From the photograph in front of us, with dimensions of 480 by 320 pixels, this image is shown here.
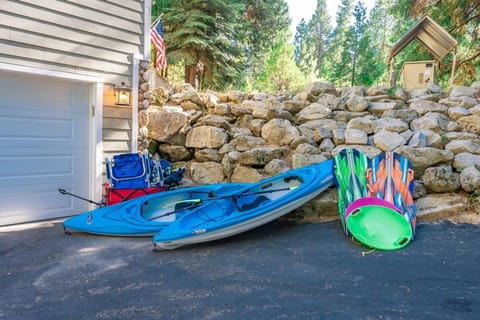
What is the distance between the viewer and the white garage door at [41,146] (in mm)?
3715

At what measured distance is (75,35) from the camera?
4.05m

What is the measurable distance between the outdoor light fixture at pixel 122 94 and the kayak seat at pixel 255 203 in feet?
7.02

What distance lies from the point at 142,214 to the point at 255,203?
3.95 feet

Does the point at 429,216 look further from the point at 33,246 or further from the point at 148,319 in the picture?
the point at 33,246

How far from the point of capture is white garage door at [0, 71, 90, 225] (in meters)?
3.71

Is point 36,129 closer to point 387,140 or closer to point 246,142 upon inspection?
point 246,142

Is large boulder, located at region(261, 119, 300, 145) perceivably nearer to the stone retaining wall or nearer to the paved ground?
the stone retaining wall

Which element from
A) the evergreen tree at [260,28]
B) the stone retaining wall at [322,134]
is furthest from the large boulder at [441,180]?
the evergreen tree at [260,28]

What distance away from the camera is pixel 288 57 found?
10.9 meters

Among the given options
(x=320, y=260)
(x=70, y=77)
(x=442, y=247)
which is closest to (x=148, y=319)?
(x=320, y=260)

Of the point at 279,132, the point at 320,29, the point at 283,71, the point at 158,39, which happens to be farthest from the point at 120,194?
the point at 320,29

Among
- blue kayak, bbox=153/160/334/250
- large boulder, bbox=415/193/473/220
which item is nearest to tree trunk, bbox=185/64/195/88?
blue kayak, bbox=153/160/334/250

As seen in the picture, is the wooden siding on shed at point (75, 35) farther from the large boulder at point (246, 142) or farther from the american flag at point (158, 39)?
the american flag at point (158, 39)

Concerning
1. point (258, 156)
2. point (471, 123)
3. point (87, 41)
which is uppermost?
point (87, 41)
